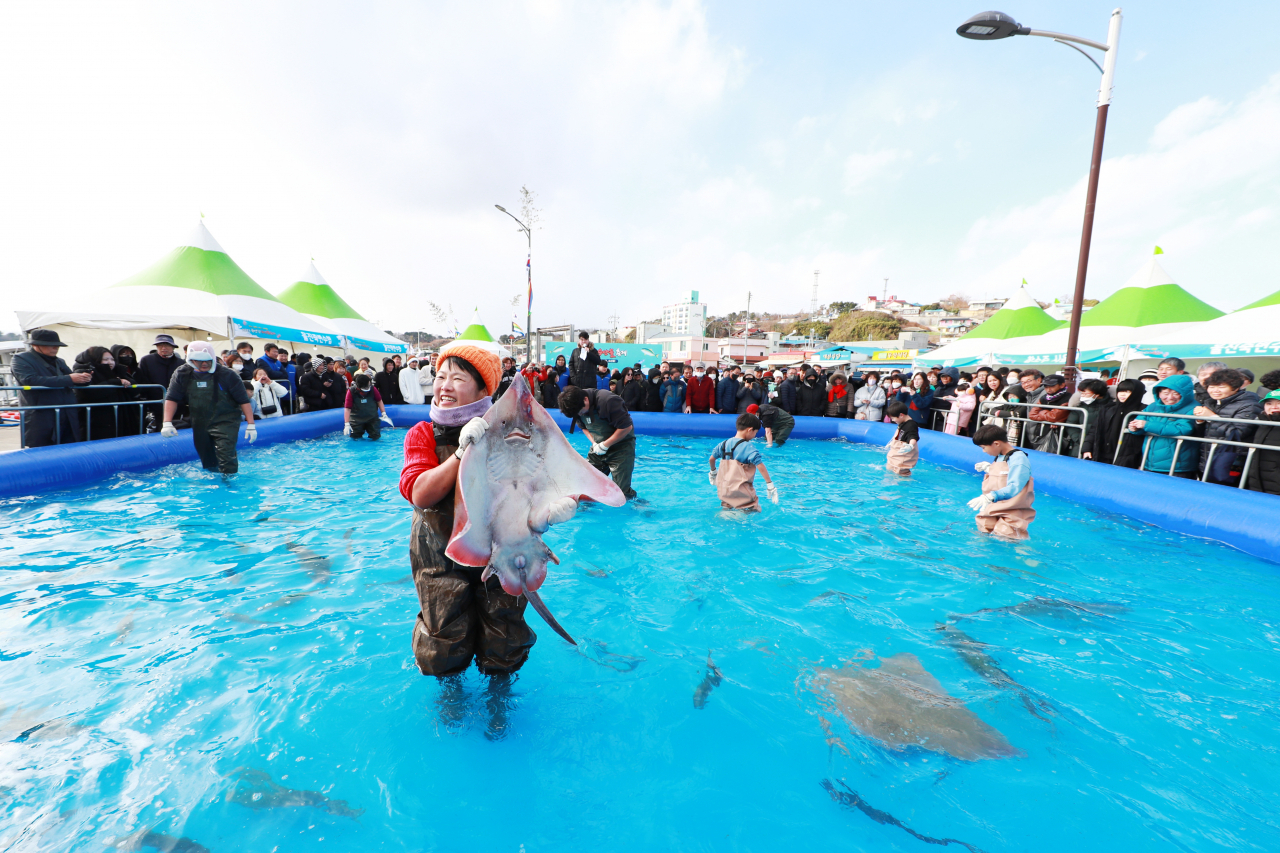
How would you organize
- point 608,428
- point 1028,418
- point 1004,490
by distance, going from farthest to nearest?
point 1028,418 < point 608,428 < point 1004,490

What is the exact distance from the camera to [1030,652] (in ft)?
10.7

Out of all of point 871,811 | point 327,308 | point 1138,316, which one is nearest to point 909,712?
point 871,811

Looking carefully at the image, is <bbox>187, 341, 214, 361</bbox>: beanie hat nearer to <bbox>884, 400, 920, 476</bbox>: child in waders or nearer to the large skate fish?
the large skate fish

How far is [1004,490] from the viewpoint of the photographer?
15.9 ft

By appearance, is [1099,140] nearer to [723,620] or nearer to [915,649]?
[915,649]

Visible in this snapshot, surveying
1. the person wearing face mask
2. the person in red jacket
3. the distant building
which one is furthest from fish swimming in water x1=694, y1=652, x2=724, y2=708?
the distant building

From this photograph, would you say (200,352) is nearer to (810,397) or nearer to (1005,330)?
(810,397)

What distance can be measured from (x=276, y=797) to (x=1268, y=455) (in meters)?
9.38

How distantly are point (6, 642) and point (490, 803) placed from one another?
349 cm

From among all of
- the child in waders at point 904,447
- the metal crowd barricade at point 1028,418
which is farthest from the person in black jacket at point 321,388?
the metal crowd barricade at point 1028,418

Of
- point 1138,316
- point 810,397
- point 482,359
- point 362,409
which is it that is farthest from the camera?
point 810,397

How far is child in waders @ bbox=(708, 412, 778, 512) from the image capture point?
5.65 m

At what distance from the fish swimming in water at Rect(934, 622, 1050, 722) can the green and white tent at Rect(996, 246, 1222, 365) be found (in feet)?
36.5

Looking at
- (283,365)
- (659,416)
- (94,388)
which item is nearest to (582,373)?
(659,416)
